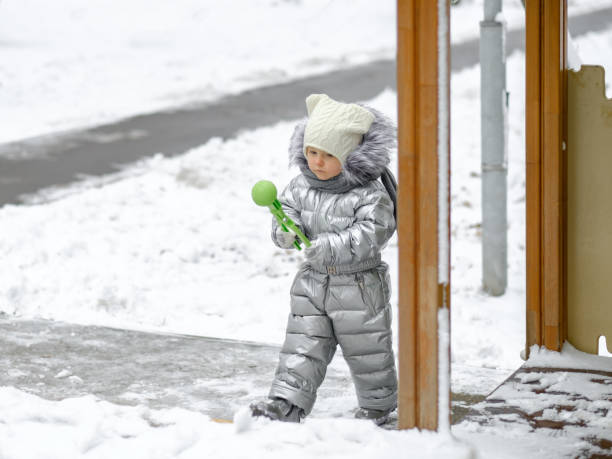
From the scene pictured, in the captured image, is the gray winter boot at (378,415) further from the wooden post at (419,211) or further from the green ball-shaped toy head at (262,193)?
the green ball-shaped toy head at (262,193)

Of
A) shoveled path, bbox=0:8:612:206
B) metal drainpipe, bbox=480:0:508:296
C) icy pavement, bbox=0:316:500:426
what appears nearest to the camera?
icy pavement, bbox=0:316:500:426

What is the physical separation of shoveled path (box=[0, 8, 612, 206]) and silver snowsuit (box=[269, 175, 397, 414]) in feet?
19.6

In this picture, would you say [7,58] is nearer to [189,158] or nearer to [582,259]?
[189,158]

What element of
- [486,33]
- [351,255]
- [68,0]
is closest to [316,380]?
[351,255]

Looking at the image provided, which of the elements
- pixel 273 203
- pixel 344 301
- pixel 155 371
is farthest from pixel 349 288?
pixel 155 371

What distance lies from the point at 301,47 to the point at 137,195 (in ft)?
37.6

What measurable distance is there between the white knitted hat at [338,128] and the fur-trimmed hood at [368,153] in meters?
0.04

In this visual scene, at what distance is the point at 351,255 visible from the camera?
365 cm

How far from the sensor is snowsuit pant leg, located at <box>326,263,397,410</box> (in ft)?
12.2

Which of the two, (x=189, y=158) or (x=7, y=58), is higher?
(x=7, y=58)

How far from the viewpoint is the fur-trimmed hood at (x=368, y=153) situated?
12.1 feet

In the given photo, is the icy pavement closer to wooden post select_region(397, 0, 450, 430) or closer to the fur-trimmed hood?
wooden post select_region(397, 0, 450, 430)

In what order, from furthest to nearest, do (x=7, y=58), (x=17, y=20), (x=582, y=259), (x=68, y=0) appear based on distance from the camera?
(x=68, y=0), (x=17, y=20), (x=7, y=58), (x=582, y=259)

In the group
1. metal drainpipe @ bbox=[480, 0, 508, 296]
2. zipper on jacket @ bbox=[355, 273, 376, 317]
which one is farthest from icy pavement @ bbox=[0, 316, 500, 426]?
metal drainpipe @ bbox=[480, 0, 508, 296]
